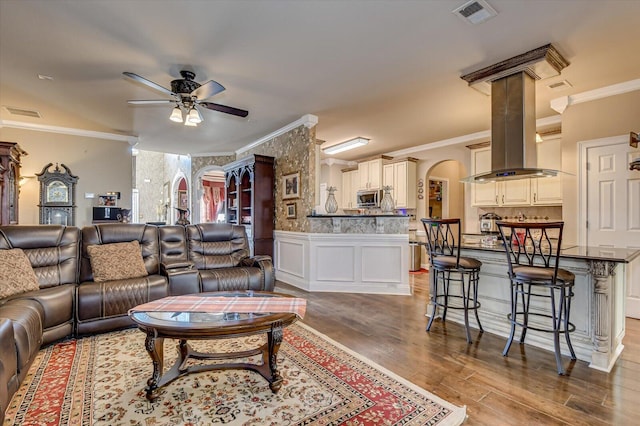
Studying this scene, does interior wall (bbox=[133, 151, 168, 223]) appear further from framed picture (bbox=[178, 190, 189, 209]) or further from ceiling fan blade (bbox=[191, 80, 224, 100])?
ceiling fan blade (bbox=[191, 80, 224, 100])

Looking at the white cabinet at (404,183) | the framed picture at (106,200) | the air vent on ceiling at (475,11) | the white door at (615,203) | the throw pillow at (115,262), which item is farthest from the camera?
the white cabinet at (404,183)

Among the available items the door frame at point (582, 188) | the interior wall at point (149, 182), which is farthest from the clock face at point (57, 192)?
the door frame at point (582, 188)

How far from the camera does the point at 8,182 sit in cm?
467

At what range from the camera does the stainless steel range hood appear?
123 inches

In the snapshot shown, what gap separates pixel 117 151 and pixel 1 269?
4.22 m

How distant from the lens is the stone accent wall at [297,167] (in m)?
4.96

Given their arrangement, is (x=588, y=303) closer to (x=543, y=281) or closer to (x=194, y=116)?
(x=543, y=281)

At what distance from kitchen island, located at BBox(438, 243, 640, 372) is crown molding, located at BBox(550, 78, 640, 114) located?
226 centimetres

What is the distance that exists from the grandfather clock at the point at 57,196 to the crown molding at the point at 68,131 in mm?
625

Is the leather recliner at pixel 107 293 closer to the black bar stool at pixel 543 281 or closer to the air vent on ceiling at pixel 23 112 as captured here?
the air vent on ceiling at pixel 23 112

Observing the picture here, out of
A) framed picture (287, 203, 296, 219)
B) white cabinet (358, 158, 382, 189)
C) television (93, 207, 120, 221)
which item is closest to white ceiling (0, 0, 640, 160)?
framed picture (287, 203, 296, 219)

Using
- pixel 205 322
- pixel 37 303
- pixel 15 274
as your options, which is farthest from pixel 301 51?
pixel 15 274

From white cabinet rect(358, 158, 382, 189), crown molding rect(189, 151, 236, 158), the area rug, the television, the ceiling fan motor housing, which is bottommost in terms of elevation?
the area rug

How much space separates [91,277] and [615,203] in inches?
238
